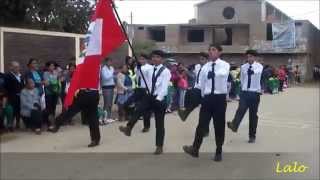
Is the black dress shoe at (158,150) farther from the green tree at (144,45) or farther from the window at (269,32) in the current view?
the window at (269,32)

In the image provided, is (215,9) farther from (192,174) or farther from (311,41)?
(192,174)

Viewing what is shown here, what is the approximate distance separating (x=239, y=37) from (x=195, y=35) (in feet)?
14.3

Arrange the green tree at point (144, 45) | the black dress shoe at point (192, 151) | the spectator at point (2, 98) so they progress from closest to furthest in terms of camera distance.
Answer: the black dress shoe at point (192, 151), the spectator at point (2, 98), the green tree at point (144, 45)

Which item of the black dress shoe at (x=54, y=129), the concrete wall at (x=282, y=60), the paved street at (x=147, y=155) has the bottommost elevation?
the paved street at (x=147, y=155)

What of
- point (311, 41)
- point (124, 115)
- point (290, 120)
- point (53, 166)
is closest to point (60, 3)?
point (124, 115)

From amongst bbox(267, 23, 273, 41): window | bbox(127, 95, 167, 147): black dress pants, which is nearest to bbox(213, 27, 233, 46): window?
bbox(267, 23, 273, 41): window

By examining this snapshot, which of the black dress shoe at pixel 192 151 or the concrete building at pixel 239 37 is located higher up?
the concrete building at pixel 239 37

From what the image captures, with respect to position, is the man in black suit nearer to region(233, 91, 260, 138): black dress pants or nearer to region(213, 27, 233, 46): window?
region(233, 91, 260, 138): black dress pants

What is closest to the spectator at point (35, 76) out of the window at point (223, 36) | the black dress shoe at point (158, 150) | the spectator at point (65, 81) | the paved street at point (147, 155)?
the paved street at point (147, 155)

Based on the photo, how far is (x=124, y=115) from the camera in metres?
15.4

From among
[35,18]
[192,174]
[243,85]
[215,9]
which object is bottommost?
[192,174]

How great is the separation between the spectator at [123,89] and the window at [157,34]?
4580 cm

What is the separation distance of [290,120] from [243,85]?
5.07 metres

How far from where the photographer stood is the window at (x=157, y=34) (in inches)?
2422
